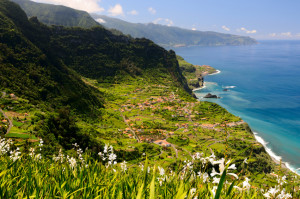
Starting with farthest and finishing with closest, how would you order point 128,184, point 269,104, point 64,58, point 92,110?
point 64,58
point 269,104
point 92,110
point 128,184

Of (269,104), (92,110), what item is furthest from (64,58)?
(269,104)

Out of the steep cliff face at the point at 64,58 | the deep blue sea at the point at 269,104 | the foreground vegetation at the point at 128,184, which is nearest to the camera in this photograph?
the foreground vegetation at the point at 128,184

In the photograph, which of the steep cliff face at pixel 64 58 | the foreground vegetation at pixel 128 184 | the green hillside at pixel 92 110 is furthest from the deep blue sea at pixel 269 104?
the foreground vegetation at pixel 128 184

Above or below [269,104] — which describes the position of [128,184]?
above

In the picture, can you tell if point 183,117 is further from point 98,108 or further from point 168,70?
point 168,70

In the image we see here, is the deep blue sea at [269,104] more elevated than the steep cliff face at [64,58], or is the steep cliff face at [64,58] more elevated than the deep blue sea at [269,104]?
the steep cliff face at [64,58]

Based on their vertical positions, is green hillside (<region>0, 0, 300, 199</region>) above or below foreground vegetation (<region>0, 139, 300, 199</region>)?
below

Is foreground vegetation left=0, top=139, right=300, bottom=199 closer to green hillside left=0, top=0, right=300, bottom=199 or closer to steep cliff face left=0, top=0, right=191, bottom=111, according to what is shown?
green hillside left=0, top=0, right=300, bottom=199

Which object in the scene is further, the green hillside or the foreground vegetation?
the green hillside

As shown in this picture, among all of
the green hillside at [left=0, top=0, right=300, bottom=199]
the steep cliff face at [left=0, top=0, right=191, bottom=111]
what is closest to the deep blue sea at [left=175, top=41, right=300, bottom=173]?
the green hillside at [left=0, top=0, right=300, bottom=199]

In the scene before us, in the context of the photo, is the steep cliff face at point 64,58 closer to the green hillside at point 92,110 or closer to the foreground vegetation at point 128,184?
the green hillside at point 92,110

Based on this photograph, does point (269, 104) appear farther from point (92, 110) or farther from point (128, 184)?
point (128, 184)
